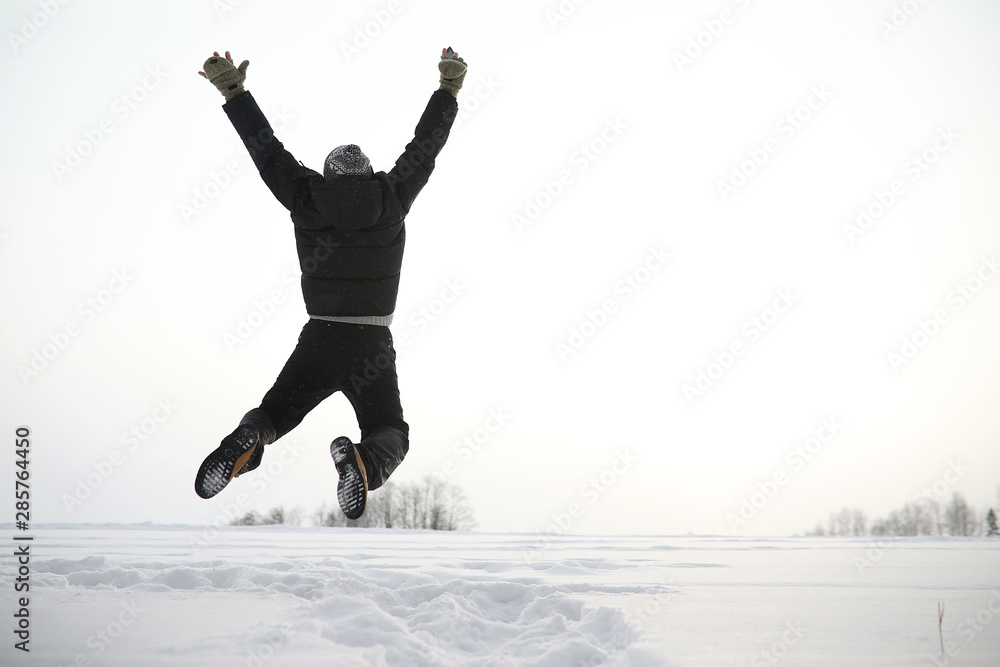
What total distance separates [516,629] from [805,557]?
4848 mm

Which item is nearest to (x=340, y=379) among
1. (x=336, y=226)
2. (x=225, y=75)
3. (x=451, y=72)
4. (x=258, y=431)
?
(x=258, y=431)

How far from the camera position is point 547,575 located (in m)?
5.02

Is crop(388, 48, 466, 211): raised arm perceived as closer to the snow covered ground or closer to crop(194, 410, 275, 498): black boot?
crop(194, 410, 275, 498): black boot

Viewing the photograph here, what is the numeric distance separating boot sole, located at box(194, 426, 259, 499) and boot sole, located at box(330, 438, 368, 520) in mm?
466

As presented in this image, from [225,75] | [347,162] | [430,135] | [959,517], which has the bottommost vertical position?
[959,517]

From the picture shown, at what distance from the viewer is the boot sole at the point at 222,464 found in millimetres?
2889

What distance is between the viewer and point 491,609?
4121mm

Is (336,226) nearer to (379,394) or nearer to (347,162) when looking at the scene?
(347,162)

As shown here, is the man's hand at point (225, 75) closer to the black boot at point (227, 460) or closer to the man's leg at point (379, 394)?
the man's leg at point (379, 394)

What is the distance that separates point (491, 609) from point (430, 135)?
3.14m

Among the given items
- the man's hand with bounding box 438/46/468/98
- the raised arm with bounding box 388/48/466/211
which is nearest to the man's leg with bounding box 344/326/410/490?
the raised arm with bounding box 388/48/466/211

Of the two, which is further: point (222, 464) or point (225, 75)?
point (225, 75)

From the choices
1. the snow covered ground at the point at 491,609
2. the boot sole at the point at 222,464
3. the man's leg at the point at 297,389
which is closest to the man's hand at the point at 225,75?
the man's leg at the point at 297,389

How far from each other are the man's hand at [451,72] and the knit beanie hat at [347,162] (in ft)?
2.26
